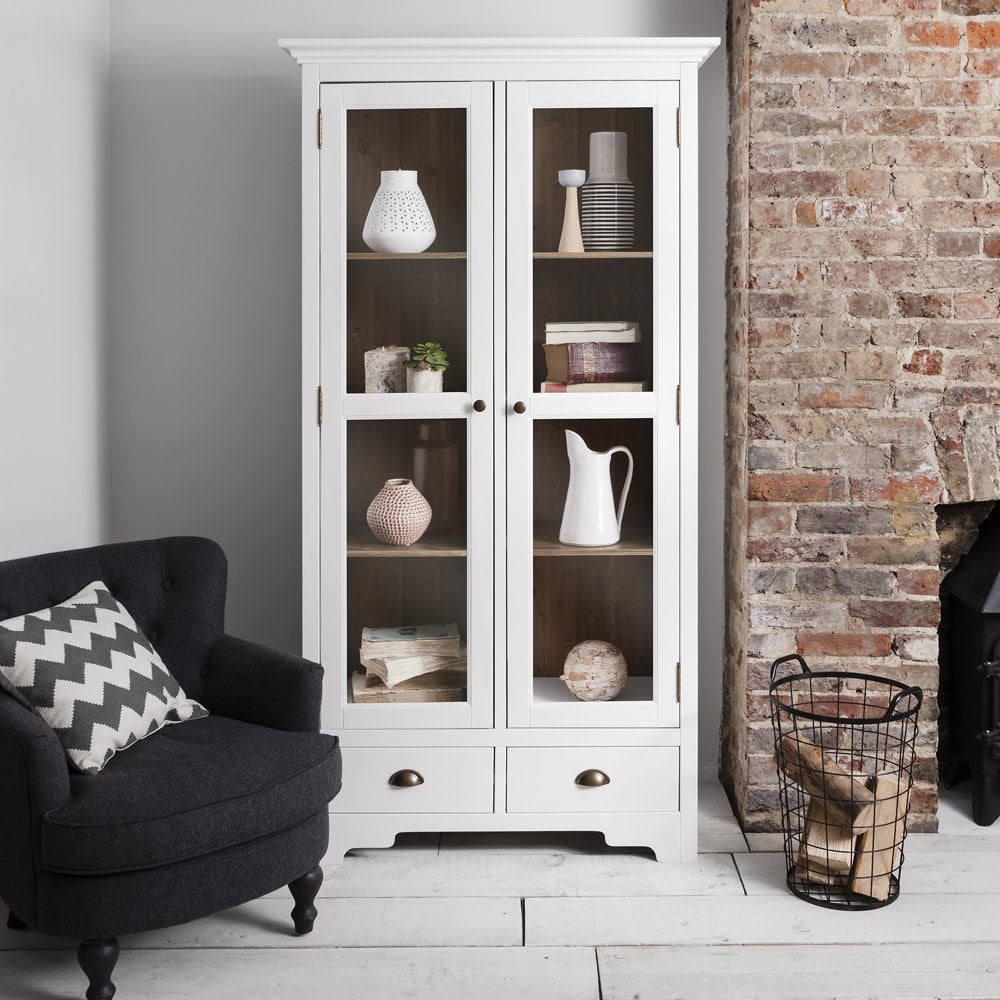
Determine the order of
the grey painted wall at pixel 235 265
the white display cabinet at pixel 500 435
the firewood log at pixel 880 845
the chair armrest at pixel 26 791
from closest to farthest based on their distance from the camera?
the chair armrest at pixel 26 791, the firewood log at pixel 880 845, the white display cabinet at pixel 500 435, the grey painted wall at pixel 235 265

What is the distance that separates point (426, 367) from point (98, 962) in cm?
143

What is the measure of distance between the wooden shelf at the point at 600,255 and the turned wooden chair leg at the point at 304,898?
1462mm

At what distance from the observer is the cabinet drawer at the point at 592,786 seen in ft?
8.93

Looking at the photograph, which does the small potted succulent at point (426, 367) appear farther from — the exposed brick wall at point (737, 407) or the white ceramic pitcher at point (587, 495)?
the exposed brick wall at point (737, 407)

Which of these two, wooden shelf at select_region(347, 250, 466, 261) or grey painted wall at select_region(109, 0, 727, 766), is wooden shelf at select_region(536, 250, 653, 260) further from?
grey painted wall at select_region(109, 0, 727, 766)

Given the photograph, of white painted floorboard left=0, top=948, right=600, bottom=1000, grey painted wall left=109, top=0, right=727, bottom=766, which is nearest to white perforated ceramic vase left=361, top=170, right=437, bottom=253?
grey painted wall left=109, top=0, right=727, bottom=766

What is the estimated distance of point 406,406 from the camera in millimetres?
2666

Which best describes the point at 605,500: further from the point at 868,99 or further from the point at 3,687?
the point at 3,687

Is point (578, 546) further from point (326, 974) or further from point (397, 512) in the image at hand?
point (326, 974)

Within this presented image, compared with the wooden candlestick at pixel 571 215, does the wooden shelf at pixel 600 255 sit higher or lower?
lower

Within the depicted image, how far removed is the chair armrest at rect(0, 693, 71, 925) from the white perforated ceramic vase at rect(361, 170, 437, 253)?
132 centimetres

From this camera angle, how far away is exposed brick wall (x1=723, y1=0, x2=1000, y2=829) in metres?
2.72

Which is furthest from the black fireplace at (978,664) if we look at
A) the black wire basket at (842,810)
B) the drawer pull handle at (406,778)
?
the drawer pull handle at (406,778)

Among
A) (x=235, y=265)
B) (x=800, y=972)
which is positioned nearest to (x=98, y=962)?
(x=800, y=972)
